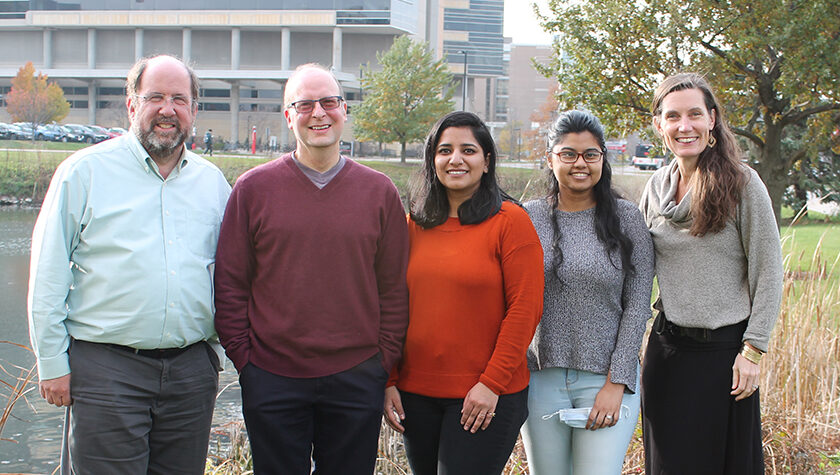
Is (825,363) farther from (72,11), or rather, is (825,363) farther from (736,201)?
(72,11)

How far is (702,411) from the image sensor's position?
3248 mm

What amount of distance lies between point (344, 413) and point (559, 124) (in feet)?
5.03

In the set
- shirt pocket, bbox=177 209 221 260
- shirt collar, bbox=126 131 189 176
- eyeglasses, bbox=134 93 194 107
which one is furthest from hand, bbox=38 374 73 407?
eyeglasses, bbox=134 93 194 107

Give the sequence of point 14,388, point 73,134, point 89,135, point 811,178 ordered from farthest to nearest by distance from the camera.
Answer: point 89,135 → point 73,134 → point 811,178 → point 14,388

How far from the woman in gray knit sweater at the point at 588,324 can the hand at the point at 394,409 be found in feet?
1.84

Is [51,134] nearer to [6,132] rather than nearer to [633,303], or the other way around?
[6,132]

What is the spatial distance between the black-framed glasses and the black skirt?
1792mm

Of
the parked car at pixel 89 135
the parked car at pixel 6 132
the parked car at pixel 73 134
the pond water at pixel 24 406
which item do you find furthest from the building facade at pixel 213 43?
the pond water at pixel 24 406

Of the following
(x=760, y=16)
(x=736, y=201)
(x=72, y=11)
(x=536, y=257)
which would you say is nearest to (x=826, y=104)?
(x=760, y=16)

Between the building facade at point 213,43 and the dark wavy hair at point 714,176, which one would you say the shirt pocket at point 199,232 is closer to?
the dark wavy hair at point 714,176

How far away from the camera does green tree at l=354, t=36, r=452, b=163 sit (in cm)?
3872

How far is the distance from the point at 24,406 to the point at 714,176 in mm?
8051

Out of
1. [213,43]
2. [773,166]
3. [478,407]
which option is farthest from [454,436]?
[213,43]

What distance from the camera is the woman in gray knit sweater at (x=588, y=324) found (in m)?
A: 3.09
